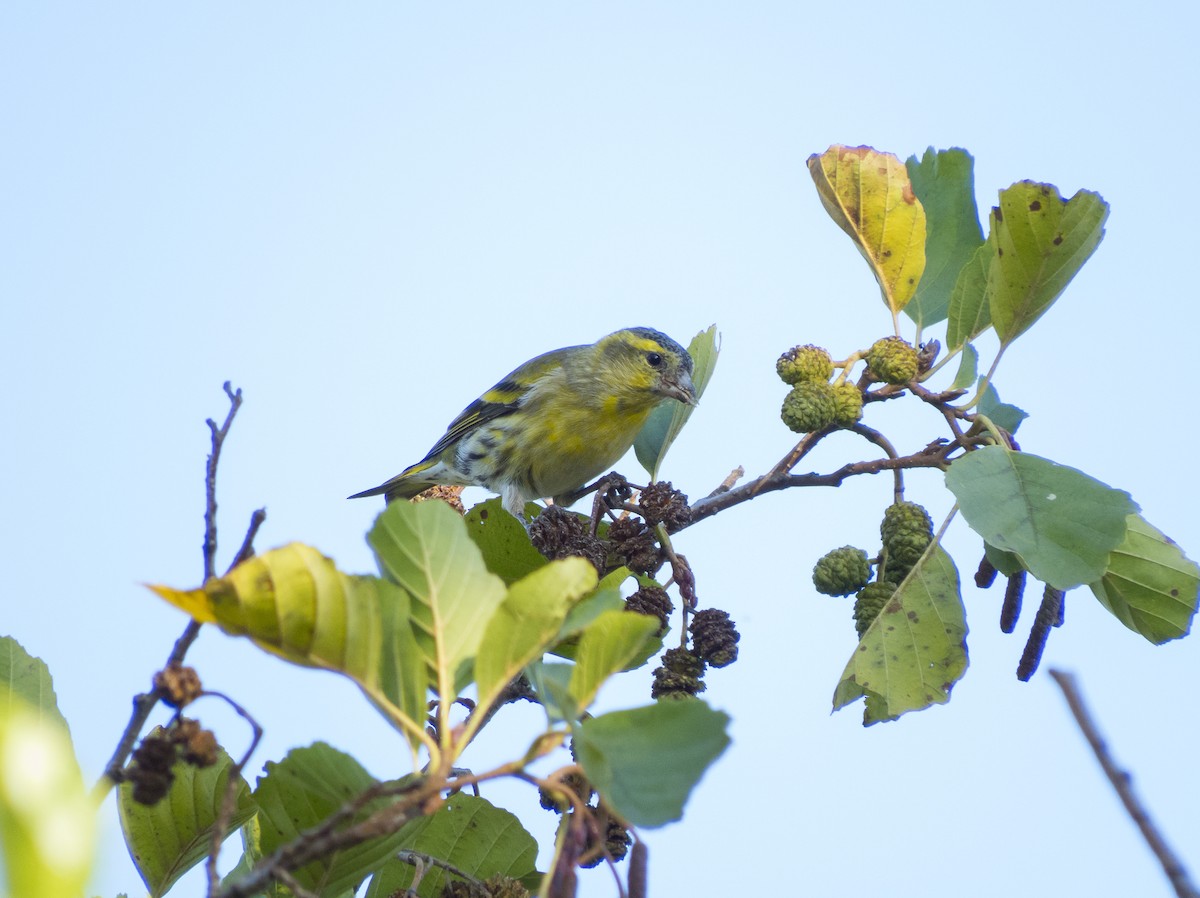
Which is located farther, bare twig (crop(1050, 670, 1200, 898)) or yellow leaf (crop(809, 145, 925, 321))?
yellow leaf (crop(809, 145, 925, 321))

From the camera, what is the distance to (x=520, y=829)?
2125 millimetres

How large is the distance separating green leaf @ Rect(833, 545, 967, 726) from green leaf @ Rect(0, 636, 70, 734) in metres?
1.42

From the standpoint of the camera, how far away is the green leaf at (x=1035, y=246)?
8.05 feet

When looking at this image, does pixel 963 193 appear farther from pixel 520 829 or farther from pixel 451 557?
pixel 451 557

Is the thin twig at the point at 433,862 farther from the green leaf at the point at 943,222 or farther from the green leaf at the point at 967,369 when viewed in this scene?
the green leaf at the point at 943,222

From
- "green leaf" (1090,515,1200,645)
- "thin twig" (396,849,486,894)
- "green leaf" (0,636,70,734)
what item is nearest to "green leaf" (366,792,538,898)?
"thin twig" (396,849,486,894)

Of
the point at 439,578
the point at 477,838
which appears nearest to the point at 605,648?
the point at 439,578

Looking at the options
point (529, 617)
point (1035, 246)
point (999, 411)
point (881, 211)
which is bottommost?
point (529, 617)

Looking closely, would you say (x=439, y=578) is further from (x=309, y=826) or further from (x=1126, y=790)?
(x=1126, y=790)

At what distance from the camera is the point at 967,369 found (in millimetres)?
2623

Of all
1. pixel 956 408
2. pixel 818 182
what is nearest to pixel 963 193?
pixel 818 182

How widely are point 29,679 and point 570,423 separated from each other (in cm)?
407

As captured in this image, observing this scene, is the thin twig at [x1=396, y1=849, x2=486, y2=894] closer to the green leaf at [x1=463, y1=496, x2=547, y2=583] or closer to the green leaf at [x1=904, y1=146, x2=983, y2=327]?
the green leaf at [x1=463, y1=496, x2=547, y2=583]

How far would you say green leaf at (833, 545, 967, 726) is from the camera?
2.38 meters
